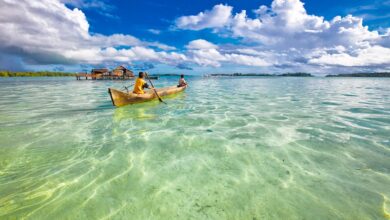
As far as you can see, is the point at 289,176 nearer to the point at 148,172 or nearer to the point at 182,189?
the point at 182,189

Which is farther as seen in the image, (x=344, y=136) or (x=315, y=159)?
(x=344, y=136)

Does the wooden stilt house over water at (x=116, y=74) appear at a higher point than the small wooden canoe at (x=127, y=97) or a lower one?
higher

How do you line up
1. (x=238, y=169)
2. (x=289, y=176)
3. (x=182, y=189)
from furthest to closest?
1. (x=238, y=169)
2. (x=289, y=176)
3. (x=182, y=189)

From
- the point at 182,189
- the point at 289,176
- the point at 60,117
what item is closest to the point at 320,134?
the point at 289,176

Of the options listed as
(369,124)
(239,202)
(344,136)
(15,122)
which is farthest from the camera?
(15,122)

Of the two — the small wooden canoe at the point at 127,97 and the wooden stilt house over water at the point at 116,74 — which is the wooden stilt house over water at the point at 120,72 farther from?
the small wooden canoe at the point at 127,97

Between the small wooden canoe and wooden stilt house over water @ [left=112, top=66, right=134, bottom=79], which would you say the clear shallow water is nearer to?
the small wooden canoe

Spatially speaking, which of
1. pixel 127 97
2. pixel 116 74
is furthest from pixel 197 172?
pixel 116 74

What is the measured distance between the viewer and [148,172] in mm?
4098

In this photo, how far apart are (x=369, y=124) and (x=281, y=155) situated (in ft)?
16.6

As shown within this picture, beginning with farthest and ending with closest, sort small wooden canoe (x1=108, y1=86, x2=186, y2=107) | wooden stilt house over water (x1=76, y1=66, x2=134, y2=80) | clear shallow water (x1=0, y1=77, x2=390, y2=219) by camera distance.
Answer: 1. wooden stilt house over water (x1=76, y1=66, x2=134, y2=80)
2. small wooden canoe (x1=108, y1=86, x2=186, y2=107)
3. clear shallow water (x1=0, y1=77, x2=390, y2=219)

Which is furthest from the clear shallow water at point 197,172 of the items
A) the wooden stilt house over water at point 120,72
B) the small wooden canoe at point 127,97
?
the wooden stilt house over water at point 120,72

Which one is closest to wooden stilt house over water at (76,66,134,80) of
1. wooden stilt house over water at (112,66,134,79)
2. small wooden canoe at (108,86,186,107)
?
wooden stilt house over water at (112,66,134,79)

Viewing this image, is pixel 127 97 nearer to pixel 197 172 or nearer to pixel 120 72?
pixel 197 172
